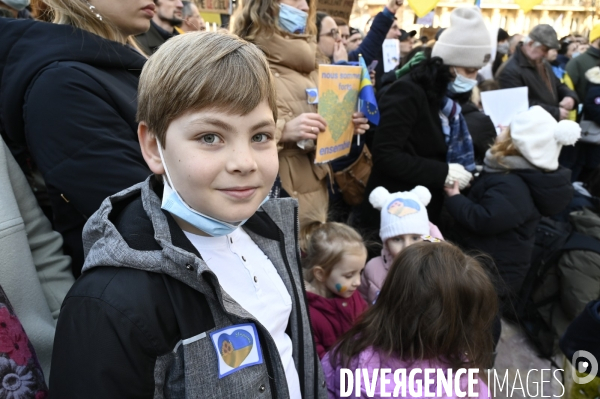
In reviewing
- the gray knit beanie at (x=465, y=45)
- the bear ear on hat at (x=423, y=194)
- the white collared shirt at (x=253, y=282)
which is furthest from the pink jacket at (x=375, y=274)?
the white collared shirt at (x=253, y=282)

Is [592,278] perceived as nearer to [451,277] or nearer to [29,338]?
[451,277]

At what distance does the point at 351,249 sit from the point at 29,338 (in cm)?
138

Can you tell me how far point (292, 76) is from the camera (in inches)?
92.5

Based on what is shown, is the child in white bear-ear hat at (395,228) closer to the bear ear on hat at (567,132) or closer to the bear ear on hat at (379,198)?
the bear ear on hat at (379,198)

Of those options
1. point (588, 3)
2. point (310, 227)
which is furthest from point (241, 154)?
point (588, 3)

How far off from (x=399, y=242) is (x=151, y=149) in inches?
67.2

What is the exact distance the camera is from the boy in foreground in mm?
905

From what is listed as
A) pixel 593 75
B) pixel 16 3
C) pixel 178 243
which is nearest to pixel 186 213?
pixel 178 243

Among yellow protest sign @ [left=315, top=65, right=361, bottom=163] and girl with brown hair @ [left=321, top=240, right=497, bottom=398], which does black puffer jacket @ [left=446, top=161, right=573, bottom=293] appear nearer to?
yellow protest sign @ [left=315, top=65, right=361, bottom=163]

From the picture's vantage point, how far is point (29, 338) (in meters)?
1.13

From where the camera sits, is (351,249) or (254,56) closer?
(254,56)

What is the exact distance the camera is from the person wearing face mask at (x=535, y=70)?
5.08 meters

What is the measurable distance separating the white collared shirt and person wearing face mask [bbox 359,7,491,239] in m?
1.72

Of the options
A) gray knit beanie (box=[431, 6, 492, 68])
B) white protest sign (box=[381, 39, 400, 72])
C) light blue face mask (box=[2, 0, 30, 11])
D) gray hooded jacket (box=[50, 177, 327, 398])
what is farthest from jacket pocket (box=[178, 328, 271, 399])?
white protest sign (box=[381, 39, 400, 72])
